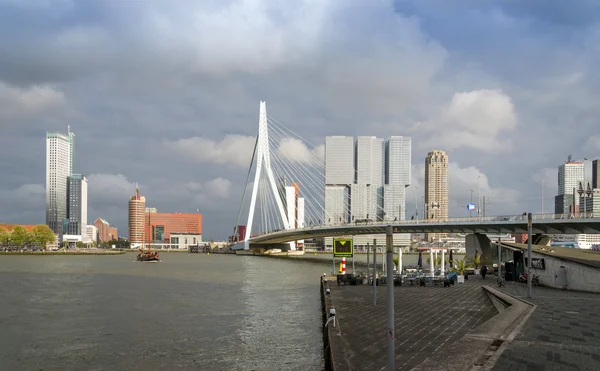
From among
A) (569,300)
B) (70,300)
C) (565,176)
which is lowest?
(70,300)

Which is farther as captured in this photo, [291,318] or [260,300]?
[260,300]

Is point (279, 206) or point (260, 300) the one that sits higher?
point (279, 206)

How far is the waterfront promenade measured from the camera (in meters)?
10.7

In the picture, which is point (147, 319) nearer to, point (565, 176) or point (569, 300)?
point (569, 300)

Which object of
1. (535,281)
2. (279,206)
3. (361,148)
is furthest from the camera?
(361,148)

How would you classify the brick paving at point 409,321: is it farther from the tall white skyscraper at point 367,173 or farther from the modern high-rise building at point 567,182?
the modern high-rise building at point 567,182

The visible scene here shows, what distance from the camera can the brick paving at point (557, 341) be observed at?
10219 millimetres

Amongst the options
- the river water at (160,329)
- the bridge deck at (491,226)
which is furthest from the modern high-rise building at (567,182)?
the river water at (160,329)

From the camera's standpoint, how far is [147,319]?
2475 centimetres

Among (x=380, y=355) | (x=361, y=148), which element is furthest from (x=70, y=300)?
(x=361, y=148)

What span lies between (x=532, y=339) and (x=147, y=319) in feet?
57.9

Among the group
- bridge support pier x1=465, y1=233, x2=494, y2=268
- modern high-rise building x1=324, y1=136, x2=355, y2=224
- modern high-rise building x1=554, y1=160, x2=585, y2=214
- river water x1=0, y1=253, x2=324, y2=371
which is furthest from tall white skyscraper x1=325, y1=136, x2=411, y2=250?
river water x1=0, y1=253, x2=324, y2=371

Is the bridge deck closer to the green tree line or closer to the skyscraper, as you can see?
the skyscraper

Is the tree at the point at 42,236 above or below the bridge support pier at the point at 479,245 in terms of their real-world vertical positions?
below
